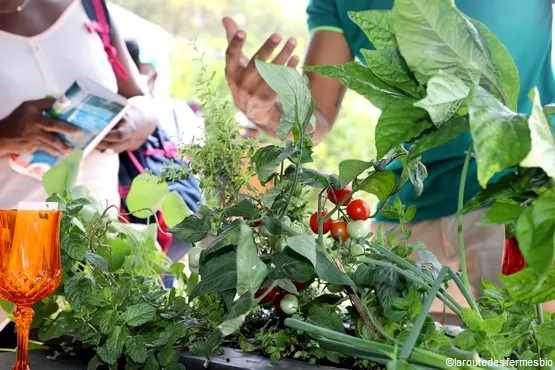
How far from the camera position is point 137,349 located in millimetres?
782

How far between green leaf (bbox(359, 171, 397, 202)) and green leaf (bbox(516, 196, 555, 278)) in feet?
0.83

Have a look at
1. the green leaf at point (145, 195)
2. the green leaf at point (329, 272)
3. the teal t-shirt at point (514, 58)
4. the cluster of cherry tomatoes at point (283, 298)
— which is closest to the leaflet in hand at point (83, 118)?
the teal t-shirt at point (514, 58)

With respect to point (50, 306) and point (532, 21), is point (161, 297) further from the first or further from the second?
point (532, 21)

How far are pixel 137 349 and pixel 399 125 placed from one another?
16.1 inches

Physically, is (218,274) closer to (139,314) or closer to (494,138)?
(139,314)

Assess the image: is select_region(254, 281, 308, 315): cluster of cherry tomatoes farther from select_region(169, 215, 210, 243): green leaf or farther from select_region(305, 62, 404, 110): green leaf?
select_region(305, 62, 404, 110): green leaf

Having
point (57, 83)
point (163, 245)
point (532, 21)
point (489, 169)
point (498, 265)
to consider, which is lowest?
point (163, 245)

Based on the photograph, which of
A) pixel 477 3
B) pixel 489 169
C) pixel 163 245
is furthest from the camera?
pixel 163 245

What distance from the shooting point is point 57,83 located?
1.92 m

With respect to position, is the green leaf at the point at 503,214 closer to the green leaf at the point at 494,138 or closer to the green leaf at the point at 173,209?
the green leaf at the point at 494,138

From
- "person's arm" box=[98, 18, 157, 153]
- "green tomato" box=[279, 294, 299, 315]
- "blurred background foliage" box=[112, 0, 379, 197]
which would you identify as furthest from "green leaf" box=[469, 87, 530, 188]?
"blurred background foliage" box=[112, 0, 379, 197]

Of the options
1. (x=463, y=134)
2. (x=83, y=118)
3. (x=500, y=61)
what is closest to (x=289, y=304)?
(x=500, y=61)

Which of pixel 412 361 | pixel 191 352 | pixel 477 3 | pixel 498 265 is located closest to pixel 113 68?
pixel 477 3

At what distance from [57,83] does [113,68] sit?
163 millimetres
